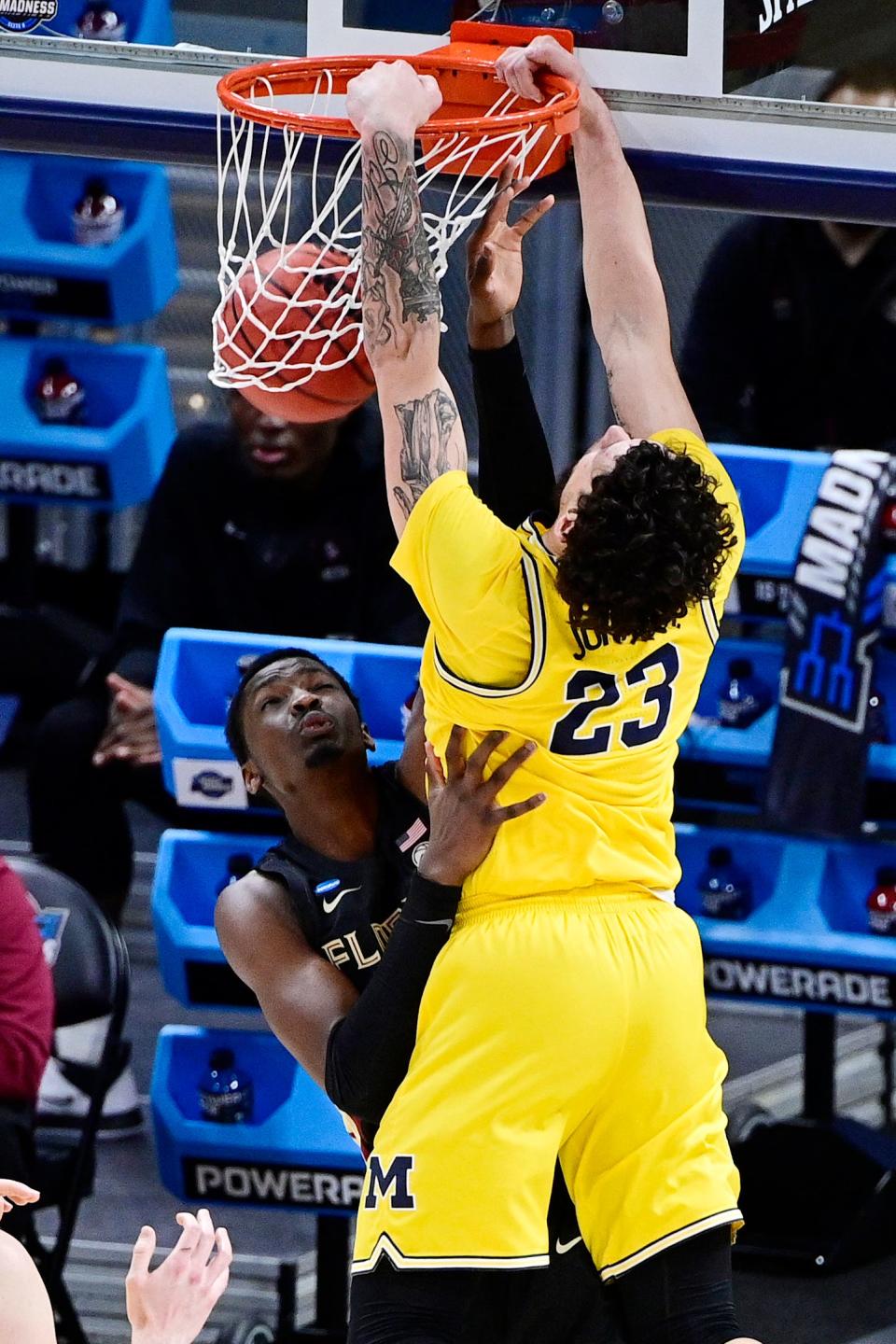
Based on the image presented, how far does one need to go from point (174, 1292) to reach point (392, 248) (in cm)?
173

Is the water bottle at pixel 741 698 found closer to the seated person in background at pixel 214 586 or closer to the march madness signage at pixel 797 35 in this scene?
the seated person in background at pixel 214 586

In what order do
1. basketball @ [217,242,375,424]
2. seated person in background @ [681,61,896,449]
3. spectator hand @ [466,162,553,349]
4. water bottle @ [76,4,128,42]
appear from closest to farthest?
1. spectator hand @ [466,162,553,349]
2. basketball @ [217,242,375,424]
3. water bottle @ [76,4,128,42]
4. seated person in background @ [681,61,896,449]

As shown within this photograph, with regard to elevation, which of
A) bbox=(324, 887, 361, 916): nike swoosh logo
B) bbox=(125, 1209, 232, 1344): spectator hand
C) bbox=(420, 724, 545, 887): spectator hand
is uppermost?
bbox=(420, 724, 545, 887): spectator hand

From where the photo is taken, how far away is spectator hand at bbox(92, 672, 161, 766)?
583 centimetres

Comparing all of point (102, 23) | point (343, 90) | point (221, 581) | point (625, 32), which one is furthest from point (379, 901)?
point (221, 581)

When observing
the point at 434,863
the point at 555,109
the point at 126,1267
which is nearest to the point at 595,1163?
the point at 434,863

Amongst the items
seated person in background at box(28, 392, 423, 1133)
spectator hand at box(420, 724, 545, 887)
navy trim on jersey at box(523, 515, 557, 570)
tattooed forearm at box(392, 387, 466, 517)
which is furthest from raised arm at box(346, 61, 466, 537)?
seated person in background at box(28, 392, 423, 1133)

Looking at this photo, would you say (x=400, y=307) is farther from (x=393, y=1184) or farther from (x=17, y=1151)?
(x=17, y=1151)

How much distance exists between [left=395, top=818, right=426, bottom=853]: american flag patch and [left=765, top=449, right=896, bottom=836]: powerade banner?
5.02ft

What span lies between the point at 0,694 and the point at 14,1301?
4.52 m

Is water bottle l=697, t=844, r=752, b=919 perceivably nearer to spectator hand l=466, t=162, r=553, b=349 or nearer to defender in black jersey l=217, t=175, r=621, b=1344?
defender in black jersey l=217, t=175, r=621, b=1344

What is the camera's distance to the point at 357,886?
3.90 m

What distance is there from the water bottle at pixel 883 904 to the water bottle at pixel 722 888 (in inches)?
12.5

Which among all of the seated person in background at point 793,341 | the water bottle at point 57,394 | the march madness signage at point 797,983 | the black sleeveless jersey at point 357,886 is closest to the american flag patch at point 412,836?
the black sleeveless jersey at point 357,886
